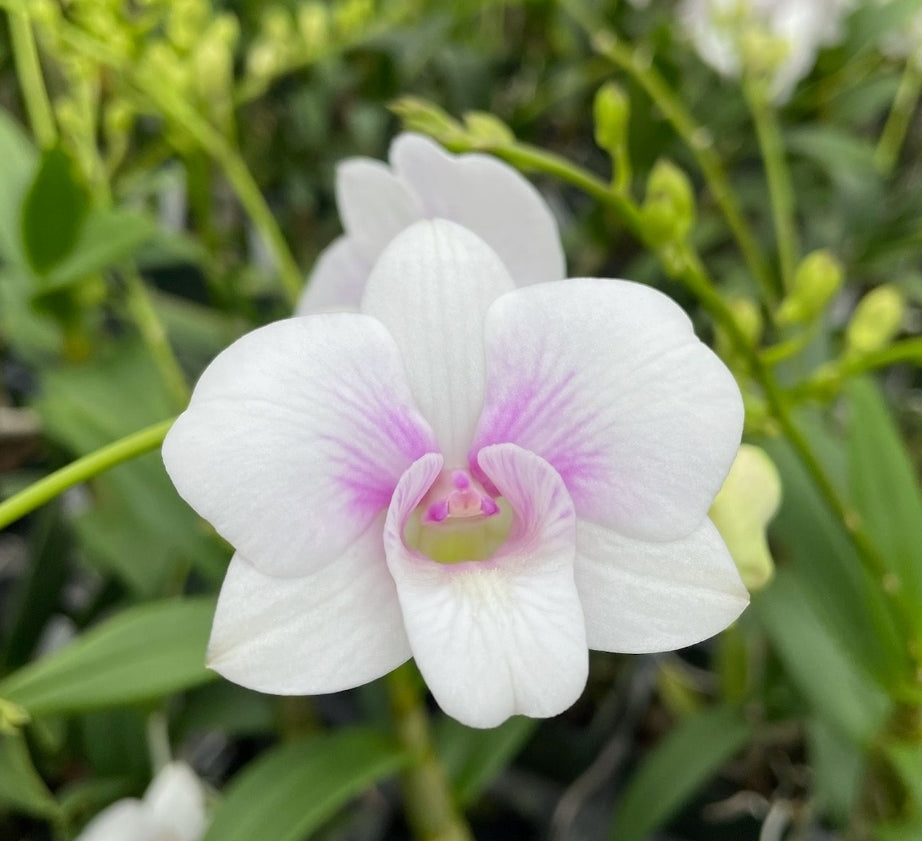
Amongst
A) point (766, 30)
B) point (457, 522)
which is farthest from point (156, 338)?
point (766, 30)

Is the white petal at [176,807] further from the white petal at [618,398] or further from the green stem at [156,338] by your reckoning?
the white petal at [618,398]

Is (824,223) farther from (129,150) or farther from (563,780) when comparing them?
(129,150)

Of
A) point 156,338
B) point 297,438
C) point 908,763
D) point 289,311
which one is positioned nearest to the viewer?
point 297,438

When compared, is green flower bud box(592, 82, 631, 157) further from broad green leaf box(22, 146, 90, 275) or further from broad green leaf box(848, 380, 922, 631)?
broad green leaf box(22, 146, 90, 275)

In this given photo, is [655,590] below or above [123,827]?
above

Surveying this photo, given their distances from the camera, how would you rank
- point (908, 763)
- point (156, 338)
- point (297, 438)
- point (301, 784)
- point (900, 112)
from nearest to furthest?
1. point (297, 438)
2. point (908, 763)
3. point (301, 784)
4. point (156, 338)
5. point (900, 112)

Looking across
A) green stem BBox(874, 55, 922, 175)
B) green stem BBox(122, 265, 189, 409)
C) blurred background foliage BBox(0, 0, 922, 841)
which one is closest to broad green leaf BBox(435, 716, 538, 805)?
blurred background foliage BBox(0, 0, 922, 841)

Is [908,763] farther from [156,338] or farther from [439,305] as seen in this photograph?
[156,338]
